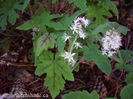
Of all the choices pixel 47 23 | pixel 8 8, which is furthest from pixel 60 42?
pixel 8 8

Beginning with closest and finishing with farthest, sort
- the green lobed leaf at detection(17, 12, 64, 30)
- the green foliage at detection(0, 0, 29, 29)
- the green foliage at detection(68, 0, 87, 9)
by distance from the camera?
1. the green foliage at detection(68, 0, 87, 9)
2. the green lobed leaf at detection(17, 12, 64, 30)
3. the green foliage at detection(0, 0, 29, 29)

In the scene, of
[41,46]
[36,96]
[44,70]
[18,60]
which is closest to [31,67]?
[18,60]

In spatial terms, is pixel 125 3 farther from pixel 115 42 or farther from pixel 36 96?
pixel 36 96

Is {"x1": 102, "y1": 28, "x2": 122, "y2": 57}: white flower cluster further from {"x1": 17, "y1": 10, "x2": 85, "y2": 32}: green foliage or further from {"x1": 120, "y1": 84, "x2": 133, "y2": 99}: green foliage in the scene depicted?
{"x1": 120, "y1": 84, "x2": 133, "y2": 99}: green foliage

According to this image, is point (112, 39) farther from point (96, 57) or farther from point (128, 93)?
point (128, 93)

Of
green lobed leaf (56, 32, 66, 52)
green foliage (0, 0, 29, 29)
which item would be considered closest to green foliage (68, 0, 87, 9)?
green lobed leaf (56, 32, 66, 52)

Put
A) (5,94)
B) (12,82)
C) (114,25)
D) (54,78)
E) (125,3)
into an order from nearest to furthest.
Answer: (114,25) → (54,78) → (5,94) → (12,82) → (125,3)

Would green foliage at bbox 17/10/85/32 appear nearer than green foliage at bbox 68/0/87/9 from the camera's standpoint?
No

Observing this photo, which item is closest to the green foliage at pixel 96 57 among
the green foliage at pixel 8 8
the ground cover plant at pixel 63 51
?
the ground cover plant at pixel 63 51
